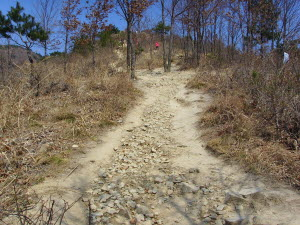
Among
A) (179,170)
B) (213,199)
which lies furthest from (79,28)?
(213,199)

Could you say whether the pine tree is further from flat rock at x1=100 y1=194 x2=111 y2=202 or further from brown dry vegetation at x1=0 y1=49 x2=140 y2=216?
flat rock at x1=100 y1=194 x2=111 y2=202

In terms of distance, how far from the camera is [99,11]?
10133mm

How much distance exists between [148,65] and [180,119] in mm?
8943

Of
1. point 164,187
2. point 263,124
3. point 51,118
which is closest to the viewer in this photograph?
point 164,187

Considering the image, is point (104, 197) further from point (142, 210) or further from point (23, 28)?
point (23, 28)

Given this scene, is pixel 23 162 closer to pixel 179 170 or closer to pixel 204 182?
pixel 179 170

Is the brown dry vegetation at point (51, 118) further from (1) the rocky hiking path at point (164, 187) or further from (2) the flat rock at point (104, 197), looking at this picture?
(2) the flat rock at point (104, 197)

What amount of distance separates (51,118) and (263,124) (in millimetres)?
4408

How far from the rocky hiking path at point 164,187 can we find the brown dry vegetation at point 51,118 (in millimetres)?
386

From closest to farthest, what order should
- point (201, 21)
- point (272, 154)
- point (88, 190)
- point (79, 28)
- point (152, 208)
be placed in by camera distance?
1. point (152, 208)
2. point (88, 190)
3. point (272, 154)
4. point (79, 28)
5. point (201, 21)

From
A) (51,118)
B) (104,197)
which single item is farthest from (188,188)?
(51,118)

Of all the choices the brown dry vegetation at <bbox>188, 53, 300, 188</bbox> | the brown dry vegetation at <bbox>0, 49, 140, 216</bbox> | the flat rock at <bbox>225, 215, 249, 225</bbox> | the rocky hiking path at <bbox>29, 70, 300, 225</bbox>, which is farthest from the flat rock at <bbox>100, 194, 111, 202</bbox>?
the brown dry vegetation at <bbox>188, 53, 300, 188</bbox>

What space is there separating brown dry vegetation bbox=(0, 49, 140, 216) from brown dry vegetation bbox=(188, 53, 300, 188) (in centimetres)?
243

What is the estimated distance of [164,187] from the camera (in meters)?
3.26
